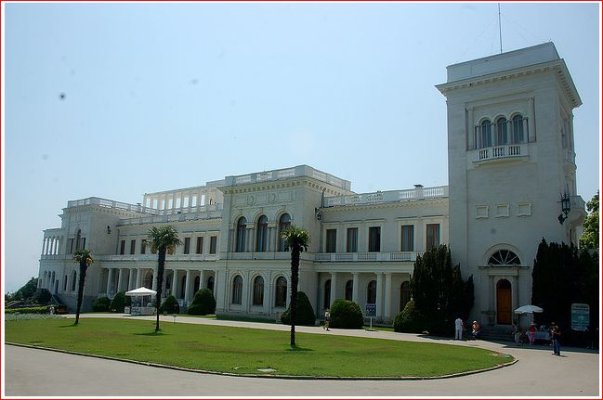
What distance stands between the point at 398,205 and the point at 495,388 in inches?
1250

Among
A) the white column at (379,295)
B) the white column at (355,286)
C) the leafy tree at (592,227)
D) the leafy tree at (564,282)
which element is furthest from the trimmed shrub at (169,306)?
the leafy tree at (592,227)

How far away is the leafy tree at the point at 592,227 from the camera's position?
33.3 metres

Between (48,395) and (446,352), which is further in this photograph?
(446,352)

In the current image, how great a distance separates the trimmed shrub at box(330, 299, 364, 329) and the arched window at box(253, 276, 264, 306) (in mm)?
12330

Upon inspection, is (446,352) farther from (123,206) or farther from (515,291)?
(123,206)

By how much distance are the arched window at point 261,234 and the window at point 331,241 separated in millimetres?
6526

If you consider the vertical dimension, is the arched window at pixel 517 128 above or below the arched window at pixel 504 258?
above

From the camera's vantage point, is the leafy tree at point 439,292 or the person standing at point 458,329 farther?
the leafy tree at point 439,292

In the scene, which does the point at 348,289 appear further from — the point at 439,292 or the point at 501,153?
the point at 501,153

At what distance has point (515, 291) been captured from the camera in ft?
117

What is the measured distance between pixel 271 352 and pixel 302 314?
20.5 metres

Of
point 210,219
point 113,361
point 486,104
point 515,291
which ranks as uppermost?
point 486,104

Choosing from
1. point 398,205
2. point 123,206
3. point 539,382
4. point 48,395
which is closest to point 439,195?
point 398,205

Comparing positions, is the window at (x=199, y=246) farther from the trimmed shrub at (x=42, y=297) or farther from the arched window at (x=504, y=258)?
the arched window at (x=504, y=258)
